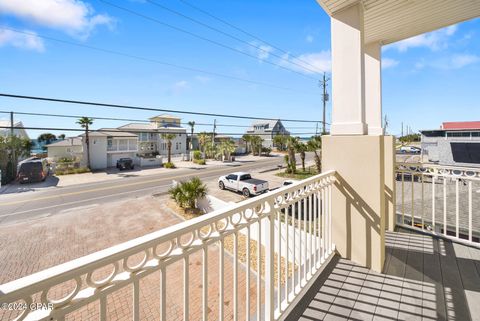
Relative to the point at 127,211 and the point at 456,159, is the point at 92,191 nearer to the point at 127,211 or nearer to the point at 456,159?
the point at 127,211

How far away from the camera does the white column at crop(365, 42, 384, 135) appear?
12.7ft

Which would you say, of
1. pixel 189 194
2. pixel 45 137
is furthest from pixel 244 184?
pixel 45 137

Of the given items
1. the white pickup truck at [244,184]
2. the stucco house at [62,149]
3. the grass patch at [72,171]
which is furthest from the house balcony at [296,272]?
the stucco house at [62,149]

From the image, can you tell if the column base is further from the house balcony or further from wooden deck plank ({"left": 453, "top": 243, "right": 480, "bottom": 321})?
wooden deck plank ({"left": 453, "top": 243, "right": 480, "bottom": 321})

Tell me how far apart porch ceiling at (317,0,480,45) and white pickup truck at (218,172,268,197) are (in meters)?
10.4

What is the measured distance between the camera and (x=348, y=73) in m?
2.65

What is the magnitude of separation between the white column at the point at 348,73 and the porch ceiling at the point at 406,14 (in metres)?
0.18

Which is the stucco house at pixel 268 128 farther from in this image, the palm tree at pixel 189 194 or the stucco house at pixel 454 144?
the palm tree at pixel 189 194

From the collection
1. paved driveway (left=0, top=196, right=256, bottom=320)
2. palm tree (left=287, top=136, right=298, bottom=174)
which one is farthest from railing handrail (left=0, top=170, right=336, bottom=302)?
palm tree (left=287, top=136, right=298, bottom=174)

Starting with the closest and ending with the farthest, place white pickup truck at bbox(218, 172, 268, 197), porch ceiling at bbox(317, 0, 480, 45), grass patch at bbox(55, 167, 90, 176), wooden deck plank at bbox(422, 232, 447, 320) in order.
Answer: wooden deck plank at bbox(422, 232, 447, 320)
porch ceiling at bbox(317, 0, 480, 45)
white pickup truck at bbox(218, 172, 268, 197)
grass patch at bbox(55, 167, 90, 176)

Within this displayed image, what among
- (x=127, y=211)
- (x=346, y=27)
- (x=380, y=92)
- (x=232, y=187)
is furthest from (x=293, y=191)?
(x=232, y=187)

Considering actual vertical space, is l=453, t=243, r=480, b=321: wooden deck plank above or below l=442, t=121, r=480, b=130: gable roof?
below

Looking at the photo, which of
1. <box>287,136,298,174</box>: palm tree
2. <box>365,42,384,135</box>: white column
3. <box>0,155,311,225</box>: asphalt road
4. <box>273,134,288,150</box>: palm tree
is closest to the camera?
<box>365,42,384,135</box>: white column

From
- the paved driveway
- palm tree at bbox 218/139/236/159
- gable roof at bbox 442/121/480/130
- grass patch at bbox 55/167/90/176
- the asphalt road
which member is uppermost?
gable roof at bbox 442/121/480/130
